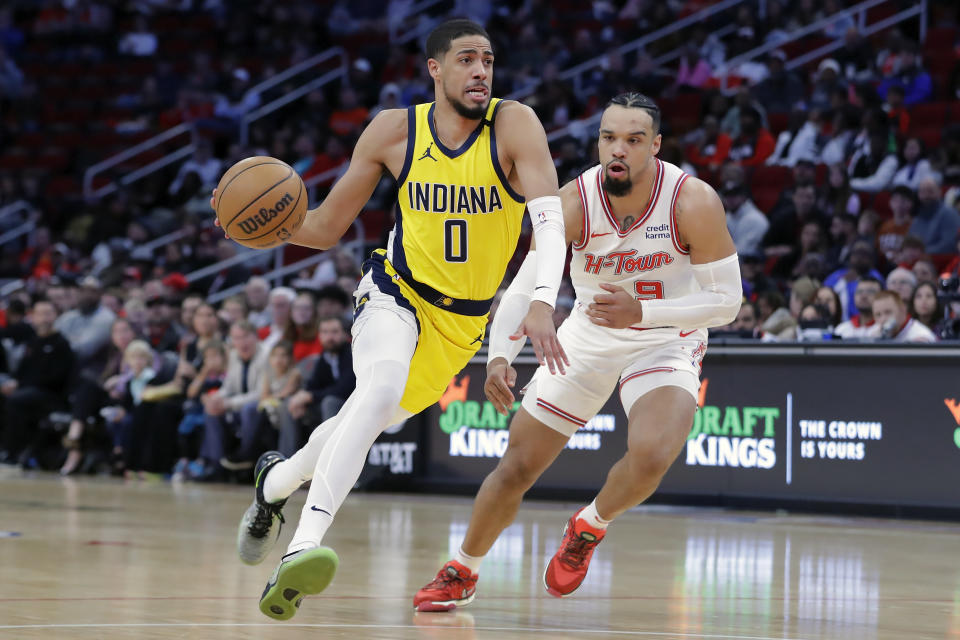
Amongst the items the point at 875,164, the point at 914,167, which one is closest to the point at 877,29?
the point at 875,164

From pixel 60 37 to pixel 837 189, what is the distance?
14.9 meters

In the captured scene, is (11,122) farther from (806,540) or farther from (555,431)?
(555,431)

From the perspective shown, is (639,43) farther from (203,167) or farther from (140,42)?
(140,42)

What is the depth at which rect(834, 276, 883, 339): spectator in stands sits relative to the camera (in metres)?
10.3

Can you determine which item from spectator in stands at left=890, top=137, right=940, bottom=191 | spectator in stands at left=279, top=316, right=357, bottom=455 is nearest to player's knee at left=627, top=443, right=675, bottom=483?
spectator in stands at left=279, top=316, right=357, bottom=455

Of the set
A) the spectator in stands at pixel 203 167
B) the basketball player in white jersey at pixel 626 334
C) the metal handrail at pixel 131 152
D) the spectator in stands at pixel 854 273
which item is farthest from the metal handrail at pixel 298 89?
the basketball player in white jersey at pixel 626 334

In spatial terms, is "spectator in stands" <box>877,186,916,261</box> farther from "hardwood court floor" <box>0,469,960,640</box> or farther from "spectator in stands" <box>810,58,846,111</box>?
"hardwood court floor" <box>0,469,960,640</box>

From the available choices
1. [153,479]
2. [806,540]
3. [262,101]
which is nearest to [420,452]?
[153,479]

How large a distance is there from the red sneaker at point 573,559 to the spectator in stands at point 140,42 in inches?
714

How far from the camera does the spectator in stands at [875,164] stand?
1295cm

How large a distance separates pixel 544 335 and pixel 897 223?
8.01m

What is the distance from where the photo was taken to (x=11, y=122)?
21.9 meters

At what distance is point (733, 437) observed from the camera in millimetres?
10219

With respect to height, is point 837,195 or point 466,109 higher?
point 837,195
